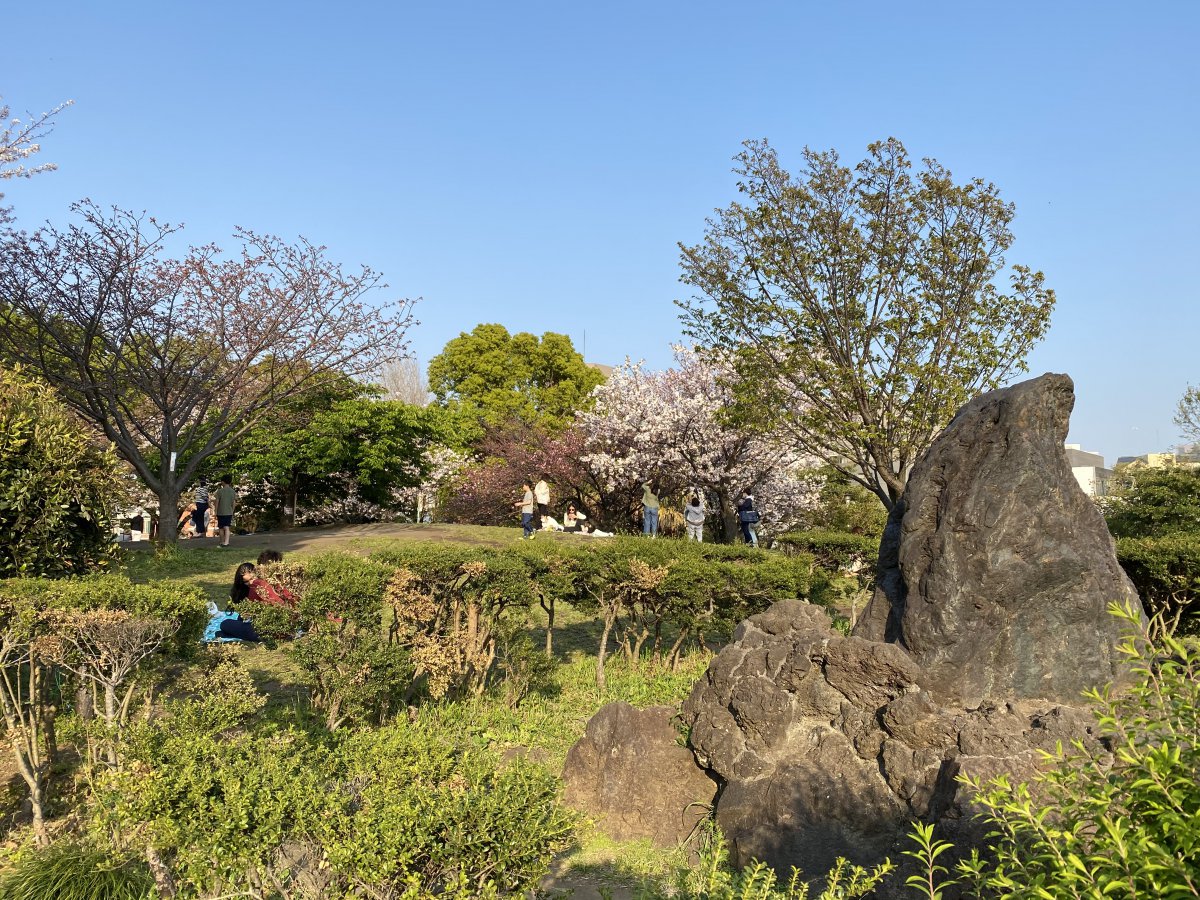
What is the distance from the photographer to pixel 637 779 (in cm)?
642

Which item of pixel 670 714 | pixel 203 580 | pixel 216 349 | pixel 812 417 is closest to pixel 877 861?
pixel 670 714

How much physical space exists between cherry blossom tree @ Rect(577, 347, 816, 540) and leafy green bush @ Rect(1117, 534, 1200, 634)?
12.1 metres

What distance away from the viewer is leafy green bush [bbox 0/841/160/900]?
4.53 m

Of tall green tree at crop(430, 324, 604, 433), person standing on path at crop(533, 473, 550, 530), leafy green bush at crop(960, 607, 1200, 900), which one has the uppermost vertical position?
tall green tree at crop(430, 324, 604, 433)

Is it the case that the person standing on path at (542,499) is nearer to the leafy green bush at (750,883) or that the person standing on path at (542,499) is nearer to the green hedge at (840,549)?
the green hedge at (840,549)

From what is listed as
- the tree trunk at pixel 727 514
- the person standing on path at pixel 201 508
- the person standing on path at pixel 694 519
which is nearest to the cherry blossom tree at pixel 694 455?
the tree trunk at pixel 727 514

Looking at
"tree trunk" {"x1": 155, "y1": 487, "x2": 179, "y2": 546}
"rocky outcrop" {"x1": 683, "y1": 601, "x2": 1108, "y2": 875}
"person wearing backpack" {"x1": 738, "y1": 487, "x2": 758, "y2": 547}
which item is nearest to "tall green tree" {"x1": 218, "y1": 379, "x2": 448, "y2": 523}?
"tree trunk" {"x1": 155, "y1": 487, "x2": 179, "y2": 546}

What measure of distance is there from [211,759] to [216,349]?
1736 cm

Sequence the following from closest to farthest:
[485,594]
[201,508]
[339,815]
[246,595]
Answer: [339,815] < [485,594] < [246,595] < [201,508]

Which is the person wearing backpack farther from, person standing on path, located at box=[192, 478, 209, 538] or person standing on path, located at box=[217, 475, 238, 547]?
person standing on path, located at box=[192, 478, 209, 538]

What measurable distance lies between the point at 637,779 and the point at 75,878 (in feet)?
11.4

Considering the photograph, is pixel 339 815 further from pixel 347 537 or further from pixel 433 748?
pixel 347 537

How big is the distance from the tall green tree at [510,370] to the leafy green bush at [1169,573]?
28.3m

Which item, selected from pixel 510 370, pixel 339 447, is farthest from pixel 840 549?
pixel 510 370
